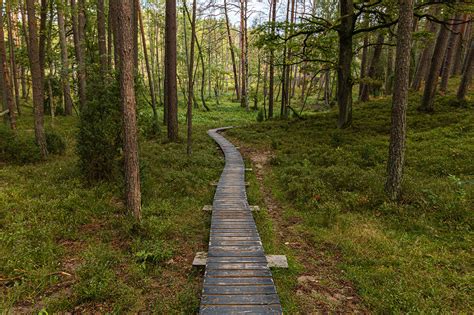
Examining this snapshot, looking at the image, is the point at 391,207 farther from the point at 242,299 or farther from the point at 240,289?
the point at 242,299

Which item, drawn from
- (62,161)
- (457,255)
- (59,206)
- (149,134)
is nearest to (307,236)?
(457,255)

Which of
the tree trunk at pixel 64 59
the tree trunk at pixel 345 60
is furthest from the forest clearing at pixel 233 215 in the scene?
the tree trunk at pixel 64 59

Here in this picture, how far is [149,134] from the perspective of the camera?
1688cm

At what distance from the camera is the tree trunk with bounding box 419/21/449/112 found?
1339cm

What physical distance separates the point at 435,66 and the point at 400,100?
9066 millimetres

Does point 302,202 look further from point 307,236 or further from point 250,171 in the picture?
point 250,171

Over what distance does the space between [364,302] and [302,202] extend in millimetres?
4183

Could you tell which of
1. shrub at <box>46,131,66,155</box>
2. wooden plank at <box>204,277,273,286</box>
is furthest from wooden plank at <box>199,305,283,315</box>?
shrub at <box>46,131,66,155</box>

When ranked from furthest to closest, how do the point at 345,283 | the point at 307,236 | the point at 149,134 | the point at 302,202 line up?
1. the point at 149,134
2. the point at 302,202
3. the point at 307,236
4. the point at 345,283

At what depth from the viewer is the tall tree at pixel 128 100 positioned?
230 inches

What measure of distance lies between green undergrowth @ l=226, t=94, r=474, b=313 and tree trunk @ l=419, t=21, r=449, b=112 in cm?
82

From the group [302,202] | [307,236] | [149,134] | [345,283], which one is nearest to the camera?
[345,283]

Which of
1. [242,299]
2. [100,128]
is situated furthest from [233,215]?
[100,128]

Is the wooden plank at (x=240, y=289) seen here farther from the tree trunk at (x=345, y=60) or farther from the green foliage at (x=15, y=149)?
the tree trunk at (x=345, y=60)
